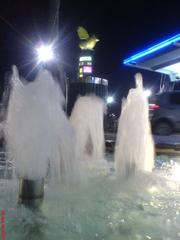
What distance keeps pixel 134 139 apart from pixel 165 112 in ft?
20.6

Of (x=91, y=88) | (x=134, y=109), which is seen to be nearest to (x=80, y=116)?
(x=134, y=109)

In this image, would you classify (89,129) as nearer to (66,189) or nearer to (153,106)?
(153,106)

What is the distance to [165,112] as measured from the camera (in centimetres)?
1298

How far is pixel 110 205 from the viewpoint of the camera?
15.2 ft

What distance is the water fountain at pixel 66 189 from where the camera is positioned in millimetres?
3725

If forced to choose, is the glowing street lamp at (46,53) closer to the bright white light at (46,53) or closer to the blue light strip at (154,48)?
the bright white light at (46,53)

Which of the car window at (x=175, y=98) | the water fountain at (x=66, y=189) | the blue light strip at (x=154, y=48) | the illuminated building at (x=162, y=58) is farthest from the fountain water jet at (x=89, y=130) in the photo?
the illuminated building at (x=162, y=58)

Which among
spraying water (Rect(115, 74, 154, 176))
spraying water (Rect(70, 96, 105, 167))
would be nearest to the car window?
spraying water (Rect(70, 96, 105, 167))

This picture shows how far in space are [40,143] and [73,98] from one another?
12.6 meters

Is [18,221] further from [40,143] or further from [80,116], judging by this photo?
[80,116]

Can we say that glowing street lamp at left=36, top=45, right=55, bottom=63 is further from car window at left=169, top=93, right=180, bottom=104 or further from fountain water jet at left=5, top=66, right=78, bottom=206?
fountain water jet at left=5, top=66, right=78, bottom=206

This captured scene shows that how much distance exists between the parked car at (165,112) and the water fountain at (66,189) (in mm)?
6157

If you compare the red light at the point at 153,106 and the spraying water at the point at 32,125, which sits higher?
the red light at the point at 153,106

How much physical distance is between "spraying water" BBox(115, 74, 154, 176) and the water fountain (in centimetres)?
3
